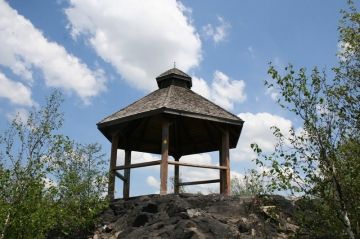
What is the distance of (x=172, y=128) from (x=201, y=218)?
28.7 ft

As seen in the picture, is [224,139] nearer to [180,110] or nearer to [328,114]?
[180,110]

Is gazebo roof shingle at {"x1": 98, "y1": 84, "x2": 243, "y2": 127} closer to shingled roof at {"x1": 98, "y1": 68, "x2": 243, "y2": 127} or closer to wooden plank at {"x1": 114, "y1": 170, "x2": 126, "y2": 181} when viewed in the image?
shingled roof at {"x1": 98, "y1": 68, "x2": 243, "y2": 127}

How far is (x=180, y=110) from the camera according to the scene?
14.9 meters

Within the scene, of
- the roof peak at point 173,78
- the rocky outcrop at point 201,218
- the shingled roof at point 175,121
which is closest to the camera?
the rocky outcrop at point 201,218

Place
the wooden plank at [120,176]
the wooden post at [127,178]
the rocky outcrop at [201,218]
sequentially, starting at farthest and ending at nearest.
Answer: the wooden post at [127,178] → the wooden plank at [120,176] → the rocky outcrop at [201,218]

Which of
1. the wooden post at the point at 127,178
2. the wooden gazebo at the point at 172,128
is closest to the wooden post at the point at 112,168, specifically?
the wooden gazebo at the point at 172,128

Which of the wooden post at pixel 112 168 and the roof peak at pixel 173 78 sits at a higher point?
the roof peak at pixel 173 78

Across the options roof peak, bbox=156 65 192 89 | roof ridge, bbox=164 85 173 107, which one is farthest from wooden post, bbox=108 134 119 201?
roof peak, bbox=156 65 192 89

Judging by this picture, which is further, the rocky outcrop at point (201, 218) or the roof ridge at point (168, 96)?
the roof ridge at point (168, 96)

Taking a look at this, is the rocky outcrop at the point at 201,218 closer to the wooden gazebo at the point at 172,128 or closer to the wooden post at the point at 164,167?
the wooden post at the point at 164,167

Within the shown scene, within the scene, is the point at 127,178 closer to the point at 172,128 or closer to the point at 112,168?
the point at 112,168

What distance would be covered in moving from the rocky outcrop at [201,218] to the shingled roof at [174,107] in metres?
3.18

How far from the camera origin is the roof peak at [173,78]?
1858 centimetres

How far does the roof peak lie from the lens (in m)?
18.6
